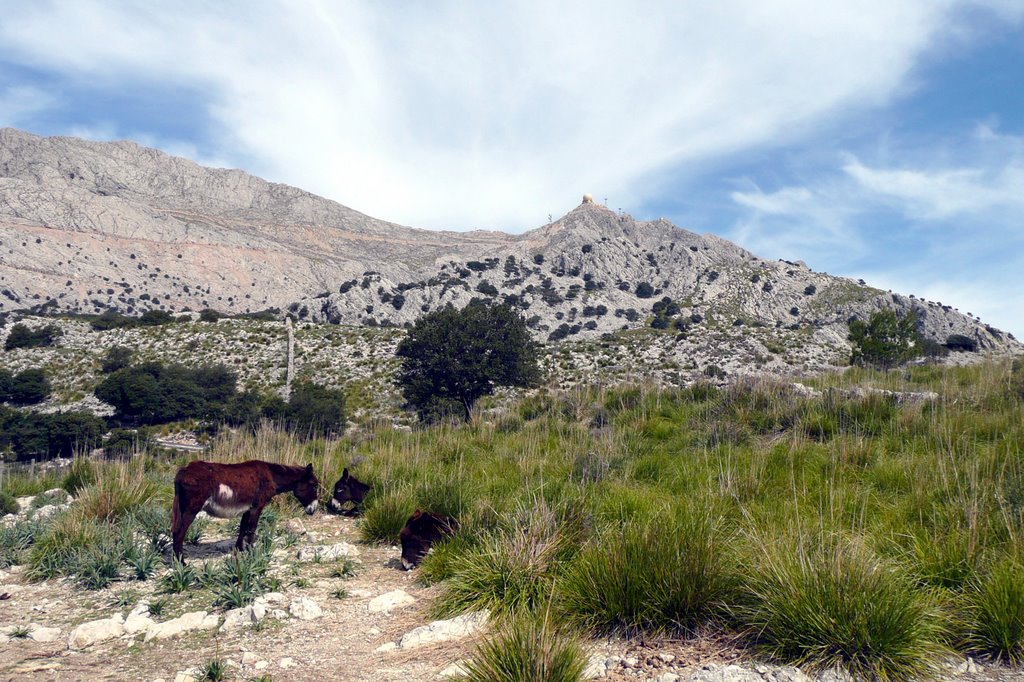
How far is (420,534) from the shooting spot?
5699 mm

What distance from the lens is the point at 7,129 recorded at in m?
166

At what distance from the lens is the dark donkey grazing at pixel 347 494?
7.75 m

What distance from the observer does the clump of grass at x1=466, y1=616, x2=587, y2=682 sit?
2.79m

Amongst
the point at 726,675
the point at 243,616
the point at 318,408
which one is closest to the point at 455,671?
the point at 726,675

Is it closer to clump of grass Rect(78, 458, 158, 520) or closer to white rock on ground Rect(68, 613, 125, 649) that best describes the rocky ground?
white rock on ground Rect(68, 613, 125, 649)

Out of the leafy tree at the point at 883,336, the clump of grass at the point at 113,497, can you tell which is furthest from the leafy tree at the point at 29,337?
the leafy tree at the point at 883,336

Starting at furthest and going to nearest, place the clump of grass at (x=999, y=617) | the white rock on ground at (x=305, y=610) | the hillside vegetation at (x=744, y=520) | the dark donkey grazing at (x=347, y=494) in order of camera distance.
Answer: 1. the dark donkey grazing at (x=347, y=494)
2. the white rock on ground at (x=305, y=610)
3. the hillside vegetation at (x=744, y=520)
4. the clump of grass at (x=999, y=617)

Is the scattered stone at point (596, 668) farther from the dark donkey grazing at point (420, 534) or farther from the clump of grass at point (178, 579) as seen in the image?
the clump of grass at point (178, 579)

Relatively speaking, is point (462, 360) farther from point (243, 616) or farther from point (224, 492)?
point (243, 616)

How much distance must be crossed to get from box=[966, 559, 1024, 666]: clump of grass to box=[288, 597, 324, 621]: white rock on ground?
434cm

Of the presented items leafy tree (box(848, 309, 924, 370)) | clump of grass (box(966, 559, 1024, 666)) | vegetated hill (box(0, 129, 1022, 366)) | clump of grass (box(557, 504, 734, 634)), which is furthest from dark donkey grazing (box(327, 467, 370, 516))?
vegetated hill (box(0, 129, 1022, 366))

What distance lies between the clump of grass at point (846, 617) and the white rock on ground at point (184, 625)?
12.7 feet

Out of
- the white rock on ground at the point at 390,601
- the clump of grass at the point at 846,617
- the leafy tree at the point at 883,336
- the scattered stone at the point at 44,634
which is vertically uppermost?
the leafy tree at the point at 883,336

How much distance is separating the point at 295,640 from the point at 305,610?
45 cm
